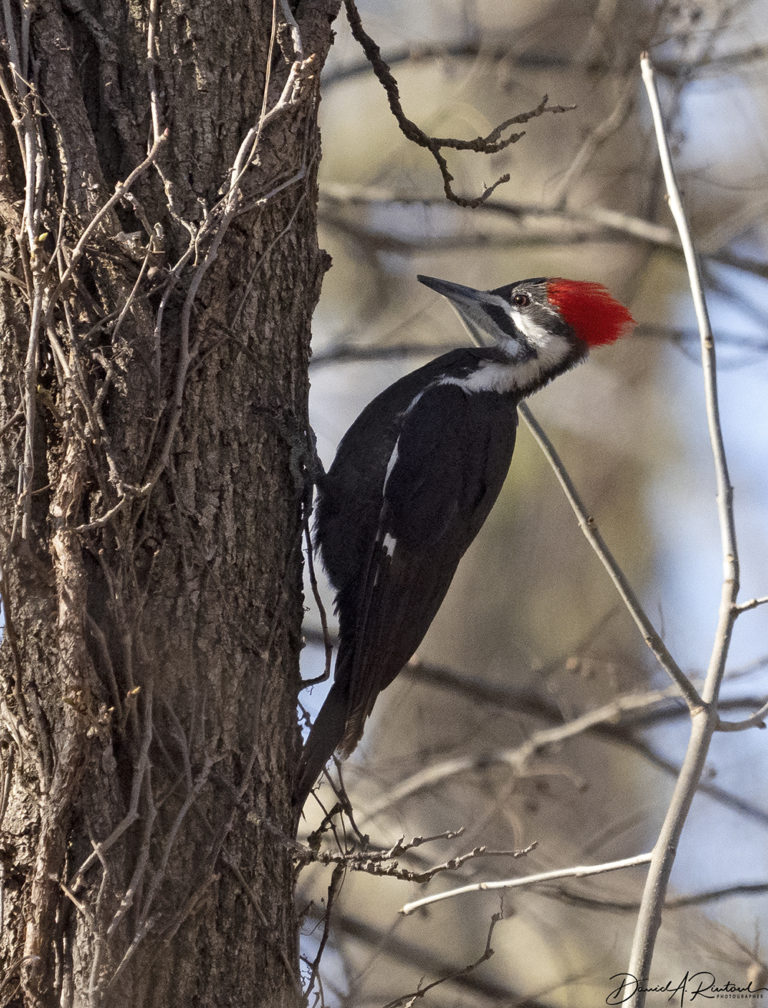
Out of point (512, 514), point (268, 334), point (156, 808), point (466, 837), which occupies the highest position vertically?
point (512, 514)

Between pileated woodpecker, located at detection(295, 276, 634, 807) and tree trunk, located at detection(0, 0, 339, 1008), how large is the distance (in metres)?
0.55

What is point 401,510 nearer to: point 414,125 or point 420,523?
point 420,523

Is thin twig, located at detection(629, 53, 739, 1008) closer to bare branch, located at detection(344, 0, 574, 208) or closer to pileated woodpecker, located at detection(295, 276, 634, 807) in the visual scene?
bare branch, located at detection(344, 0, 574, 208)

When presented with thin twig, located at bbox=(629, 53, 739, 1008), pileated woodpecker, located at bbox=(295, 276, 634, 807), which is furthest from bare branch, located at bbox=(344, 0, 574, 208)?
thin twig, located at bbox=(629, 53, 739, 1008)

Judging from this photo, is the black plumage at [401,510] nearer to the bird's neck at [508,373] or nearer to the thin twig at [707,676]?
the bird's neck at [508,373]

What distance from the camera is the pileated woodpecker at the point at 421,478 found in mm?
2912

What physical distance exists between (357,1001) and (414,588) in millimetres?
1307

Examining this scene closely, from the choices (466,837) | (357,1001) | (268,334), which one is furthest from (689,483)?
(268,334)

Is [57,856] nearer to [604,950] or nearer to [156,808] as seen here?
[156,808]

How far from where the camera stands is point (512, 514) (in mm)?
6125

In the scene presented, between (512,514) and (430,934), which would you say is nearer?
(430,934)

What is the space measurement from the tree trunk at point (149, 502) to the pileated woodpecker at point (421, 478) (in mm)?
546
